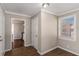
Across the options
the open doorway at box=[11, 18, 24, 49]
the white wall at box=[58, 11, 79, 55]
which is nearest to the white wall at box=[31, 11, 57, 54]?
the white wall at box=[58, 11, 79, 55]

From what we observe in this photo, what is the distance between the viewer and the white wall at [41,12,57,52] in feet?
6.36

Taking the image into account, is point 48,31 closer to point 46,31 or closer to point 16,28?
point 46,31

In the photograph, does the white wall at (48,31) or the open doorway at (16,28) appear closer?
the white wall at (48,31)

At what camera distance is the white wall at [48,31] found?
1938 millimetres

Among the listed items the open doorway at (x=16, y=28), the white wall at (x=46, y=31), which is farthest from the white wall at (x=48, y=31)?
the open doorway at (x=16, y=28)

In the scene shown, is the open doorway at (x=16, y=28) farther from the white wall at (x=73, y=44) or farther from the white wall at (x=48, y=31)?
the white wall at (x=73, y=44)

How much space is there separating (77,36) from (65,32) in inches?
20.3

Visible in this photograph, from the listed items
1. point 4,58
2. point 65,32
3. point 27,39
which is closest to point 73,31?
point 65,32

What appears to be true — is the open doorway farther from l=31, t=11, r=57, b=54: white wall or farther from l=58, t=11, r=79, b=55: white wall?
l=58, t=11, r=79, b=55: white wall

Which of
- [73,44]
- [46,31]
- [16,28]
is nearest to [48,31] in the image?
[46,31]

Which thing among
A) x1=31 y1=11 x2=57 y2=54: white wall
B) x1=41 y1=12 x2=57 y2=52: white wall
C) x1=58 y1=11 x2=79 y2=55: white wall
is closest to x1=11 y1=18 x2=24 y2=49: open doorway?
x1=31 y1=11 x2=57 y2=54: white wall

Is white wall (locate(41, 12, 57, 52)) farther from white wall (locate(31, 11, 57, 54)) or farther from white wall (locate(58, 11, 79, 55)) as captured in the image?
white wall (locate(58, 11, 79, 55))

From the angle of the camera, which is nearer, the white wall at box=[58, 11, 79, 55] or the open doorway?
the white wall at box=[58, 11, 79, 55]

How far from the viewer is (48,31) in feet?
6.97
